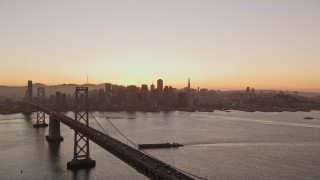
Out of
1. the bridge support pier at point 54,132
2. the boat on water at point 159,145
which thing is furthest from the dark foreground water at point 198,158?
the boat on water at point 159,145

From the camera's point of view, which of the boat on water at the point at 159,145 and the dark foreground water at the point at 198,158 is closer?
the dark foreground water at the point at 198,158

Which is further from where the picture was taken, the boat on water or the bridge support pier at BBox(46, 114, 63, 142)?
the bridge support pier at BBox(46, 114, 63, 142)

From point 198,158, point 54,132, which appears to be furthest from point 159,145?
point 54,132

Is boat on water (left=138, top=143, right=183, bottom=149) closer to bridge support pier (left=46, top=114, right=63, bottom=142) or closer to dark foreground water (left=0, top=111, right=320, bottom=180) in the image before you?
dark foreground water (left=0, top=111, right=320, bottom=180)

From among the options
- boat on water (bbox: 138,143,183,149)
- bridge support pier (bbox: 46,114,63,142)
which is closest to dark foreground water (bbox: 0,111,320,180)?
bridge support pier (bbox: 46,114,63,142)

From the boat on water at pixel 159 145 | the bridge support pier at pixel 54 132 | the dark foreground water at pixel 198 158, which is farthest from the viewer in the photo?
the bridge support pier at pixel 54 132

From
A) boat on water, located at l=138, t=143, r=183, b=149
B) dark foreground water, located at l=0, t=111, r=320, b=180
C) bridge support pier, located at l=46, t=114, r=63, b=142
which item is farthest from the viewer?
bridge support pier, located at l=46, t=114, r=63, b=142

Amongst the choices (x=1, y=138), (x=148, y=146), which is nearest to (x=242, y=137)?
(x=148, y=146)

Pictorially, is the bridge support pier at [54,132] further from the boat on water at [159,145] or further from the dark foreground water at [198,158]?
the boat on water at [159,145]

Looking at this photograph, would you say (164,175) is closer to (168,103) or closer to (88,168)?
(88,168)

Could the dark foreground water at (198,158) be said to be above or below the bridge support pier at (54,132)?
below

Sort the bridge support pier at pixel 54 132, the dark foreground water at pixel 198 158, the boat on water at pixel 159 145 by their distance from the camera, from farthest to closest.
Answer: the bridge support pier at pixel 54 132 → the boat on water at pixel 159 145 → the dark foreground water at pixel 198 158
